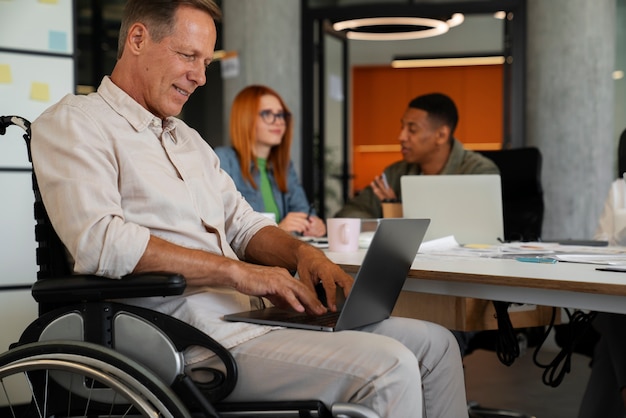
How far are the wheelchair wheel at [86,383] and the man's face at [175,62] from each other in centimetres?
61

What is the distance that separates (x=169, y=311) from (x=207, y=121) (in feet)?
18.8

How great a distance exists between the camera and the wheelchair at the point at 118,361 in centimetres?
140

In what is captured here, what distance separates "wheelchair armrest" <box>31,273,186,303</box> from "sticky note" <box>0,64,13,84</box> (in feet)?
6.59

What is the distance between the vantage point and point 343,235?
234 centimetres

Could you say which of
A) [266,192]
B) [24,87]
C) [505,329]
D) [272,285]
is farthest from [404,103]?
[272,285]

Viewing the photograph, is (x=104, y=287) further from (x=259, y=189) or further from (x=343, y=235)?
(x=259, y=189)

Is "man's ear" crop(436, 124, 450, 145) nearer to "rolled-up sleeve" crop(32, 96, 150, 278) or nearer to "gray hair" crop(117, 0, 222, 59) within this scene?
"gray hair" crop(117, 0, 222, 59)

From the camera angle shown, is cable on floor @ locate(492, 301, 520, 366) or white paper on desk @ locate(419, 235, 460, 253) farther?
white paper on desk @ locate(419, 235, 460, 253)

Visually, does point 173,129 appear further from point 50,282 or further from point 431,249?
point 431,249

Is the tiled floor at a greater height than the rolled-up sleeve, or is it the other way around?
the rolled-up sleeve

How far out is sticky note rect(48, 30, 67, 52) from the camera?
3.38 meters

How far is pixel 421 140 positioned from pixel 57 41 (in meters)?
1.63

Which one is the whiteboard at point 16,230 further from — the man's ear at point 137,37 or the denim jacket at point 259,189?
the man's ear at point 137,37

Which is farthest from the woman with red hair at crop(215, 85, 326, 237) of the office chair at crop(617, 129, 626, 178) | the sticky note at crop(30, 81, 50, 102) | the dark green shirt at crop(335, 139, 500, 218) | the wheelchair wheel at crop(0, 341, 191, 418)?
the wheelchair wheel at crop(0, 341, 191, 418)
